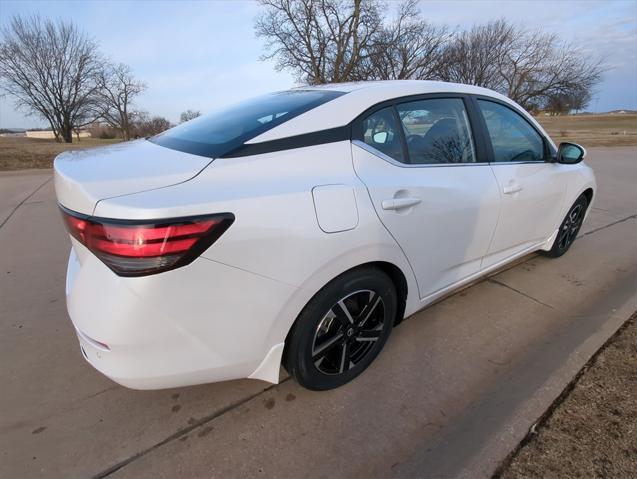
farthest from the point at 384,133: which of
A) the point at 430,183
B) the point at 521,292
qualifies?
the point at 521,292

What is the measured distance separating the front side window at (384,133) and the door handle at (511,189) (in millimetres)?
982

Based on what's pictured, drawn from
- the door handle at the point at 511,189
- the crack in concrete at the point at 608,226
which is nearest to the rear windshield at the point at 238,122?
the door handle at the point at 511,189

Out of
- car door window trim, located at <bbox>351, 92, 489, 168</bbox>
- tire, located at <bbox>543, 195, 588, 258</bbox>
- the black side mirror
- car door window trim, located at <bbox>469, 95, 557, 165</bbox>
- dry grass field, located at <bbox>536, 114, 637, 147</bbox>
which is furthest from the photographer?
dry grass field, located at <bbox>536, 114, 637, 147</bbox>

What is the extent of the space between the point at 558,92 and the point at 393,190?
37726 millimetres

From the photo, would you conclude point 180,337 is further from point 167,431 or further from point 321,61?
point 321,61

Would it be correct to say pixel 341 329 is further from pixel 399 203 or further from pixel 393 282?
pixel 399 203

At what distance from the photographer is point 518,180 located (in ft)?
8.83

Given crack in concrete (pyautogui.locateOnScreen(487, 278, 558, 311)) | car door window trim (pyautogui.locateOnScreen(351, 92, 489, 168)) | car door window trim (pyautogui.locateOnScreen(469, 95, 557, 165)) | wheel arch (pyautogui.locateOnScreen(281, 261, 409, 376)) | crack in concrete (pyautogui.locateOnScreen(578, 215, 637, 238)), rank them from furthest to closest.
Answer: crack in concrete (pyautogui.locateOnScreen(578, 215, 637, 238))
crack in concrete (pyautogui.locateOnScreen(487, 278, 558, 311))
car door window trim (pyautogui.locateOnScreen(469, 95, 557, 165))
car door window trim (pyautogui.locateOnScreen(351, 92, 489, 168))
wheel arch (pyautogui.locateOnScreen(281, 261, 409, 376))

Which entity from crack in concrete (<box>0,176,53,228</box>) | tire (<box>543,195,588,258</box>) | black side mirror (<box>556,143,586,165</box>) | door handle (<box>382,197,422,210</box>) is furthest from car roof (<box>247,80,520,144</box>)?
crack in concrete (<box>0,176,53,228</box>)

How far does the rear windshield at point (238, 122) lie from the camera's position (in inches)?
69.0

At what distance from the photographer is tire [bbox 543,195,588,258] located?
3.64 m

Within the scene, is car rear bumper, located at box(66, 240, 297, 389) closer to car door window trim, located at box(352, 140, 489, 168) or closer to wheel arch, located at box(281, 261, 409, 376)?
wheel arch, located at box(281, 261, 409, 376)

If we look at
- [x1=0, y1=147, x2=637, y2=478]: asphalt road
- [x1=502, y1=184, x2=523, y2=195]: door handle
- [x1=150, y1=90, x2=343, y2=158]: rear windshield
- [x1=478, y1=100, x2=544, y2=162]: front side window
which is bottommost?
[x1=0, y1=147, x2=637, y2=478]: asphalt road

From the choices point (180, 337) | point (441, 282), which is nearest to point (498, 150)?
point (441, 282)
